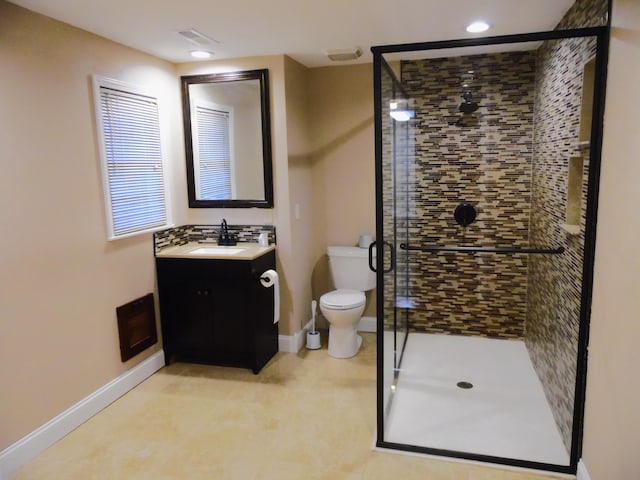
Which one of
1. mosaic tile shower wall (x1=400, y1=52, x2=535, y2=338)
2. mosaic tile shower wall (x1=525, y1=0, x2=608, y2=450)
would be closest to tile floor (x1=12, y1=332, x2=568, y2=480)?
mosaic tile shower wall (x1=525, y1=0, x2=608, y2=450)

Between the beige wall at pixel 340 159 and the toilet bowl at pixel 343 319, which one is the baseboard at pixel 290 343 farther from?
the beige wall at pixel 340 159

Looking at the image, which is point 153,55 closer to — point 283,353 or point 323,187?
point 323,187

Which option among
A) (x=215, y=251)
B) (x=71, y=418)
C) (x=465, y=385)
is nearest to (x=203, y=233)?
(x=215, y=251)

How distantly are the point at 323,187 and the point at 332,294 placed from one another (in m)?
1.00

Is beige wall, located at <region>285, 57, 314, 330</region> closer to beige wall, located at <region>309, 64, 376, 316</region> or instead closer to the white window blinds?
beige wall, located at <region>309, 64, 376, 316</region>

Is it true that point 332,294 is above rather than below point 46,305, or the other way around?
below

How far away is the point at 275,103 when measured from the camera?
3398mm

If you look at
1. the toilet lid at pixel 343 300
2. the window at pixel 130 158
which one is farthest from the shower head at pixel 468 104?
the window at pixel 130 158

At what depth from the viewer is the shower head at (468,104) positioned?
341 centimetres

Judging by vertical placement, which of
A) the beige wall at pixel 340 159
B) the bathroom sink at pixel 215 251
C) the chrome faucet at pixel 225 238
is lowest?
the bathroom sink at pixel 215 251

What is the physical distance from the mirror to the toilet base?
3.73 ft

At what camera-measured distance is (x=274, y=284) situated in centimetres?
338

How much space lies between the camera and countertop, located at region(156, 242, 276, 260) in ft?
10.4

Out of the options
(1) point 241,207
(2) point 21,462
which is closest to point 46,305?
(2) point 21,462
